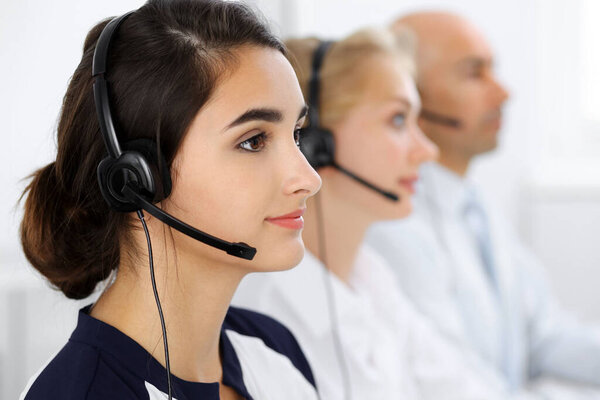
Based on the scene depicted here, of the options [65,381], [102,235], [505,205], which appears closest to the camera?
[65,381]

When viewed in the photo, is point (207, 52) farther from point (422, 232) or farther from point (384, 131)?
point (422, 232)

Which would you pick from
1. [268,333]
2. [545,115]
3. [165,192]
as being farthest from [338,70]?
[545,115]

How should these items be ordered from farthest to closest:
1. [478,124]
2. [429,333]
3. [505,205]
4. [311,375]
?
[505,205] → [478,124] → [429,333] → [311,375]

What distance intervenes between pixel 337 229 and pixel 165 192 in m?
0.64

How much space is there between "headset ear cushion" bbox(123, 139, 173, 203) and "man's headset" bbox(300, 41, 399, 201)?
1.76 ft

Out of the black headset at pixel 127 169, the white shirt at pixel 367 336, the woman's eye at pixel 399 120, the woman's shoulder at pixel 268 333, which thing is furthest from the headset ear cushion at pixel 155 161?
the woman's eye at pixel 399 120

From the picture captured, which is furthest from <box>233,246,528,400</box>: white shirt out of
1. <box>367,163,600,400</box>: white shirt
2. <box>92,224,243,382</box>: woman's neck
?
<box>92,224,243,382</box>: woman's neck

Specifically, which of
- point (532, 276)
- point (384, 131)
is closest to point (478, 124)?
point (532, 276)

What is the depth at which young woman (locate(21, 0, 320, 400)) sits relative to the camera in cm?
67

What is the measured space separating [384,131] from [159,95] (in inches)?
27.4

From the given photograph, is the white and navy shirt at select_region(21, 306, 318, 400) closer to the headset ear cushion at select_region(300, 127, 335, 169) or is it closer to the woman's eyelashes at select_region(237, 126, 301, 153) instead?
the woman's eyelashes at select_region(237, 126, 301, 153)

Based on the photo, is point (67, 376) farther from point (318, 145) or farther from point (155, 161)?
point (318, 145)

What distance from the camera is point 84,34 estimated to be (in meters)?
0.81

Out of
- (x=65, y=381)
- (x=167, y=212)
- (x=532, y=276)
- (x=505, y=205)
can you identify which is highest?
(x=167, y=212)
